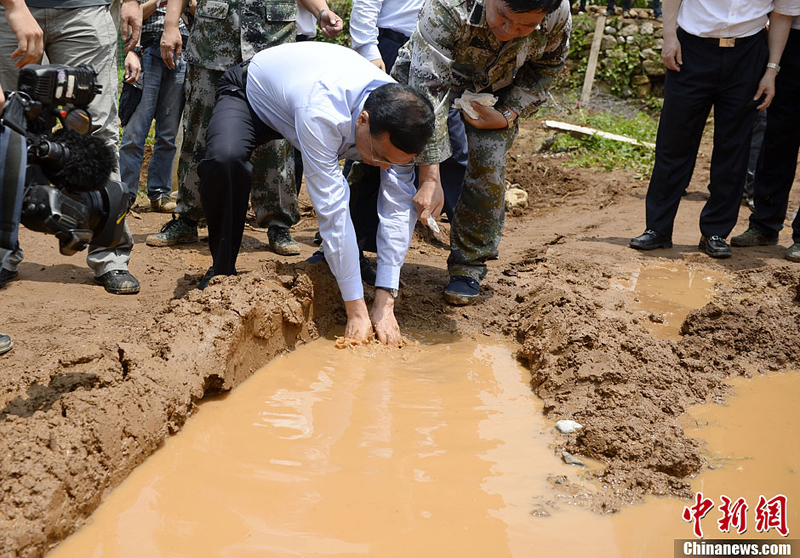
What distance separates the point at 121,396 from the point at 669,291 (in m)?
3.02

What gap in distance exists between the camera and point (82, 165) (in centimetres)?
214

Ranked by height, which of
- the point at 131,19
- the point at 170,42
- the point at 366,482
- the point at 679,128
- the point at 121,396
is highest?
the point at 131,19

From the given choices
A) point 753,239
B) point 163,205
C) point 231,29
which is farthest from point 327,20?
point 753,239

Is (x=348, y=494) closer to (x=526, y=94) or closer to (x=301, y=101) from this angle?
(x=301, y=101)

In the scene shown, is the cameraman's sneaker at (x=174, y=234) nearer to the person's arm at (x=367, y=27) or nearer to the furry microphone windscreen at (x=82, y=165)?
the person's arm at (x=367, y=27)

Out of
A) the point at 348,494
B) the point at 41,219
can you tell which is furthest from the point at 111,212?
the point at 348,494

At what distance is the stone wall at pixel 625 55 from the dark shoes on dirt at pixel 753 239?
6877mm

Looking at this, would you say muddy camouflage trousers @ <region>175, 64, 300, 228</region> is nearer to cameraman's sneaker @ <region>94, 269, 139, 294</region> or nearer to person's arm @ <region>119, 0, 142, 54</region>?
person's arm @ <region>119, 0, 142, 54</region>

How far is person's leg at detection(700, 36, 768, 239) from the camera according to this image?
4.54m

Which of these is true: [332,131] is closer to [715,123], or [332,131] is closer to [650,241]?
[650,241]

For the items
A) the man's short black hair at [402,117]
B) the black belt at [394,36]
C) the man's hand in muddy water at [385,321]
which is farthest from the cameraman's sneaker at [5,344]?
the black belt at [394,36]

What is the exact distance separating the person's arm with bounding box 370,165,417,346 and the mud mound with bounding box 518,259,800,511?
65cm

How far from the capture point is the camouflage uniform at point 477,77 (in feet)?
11.1

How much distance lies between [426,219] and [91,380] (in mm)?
1638
